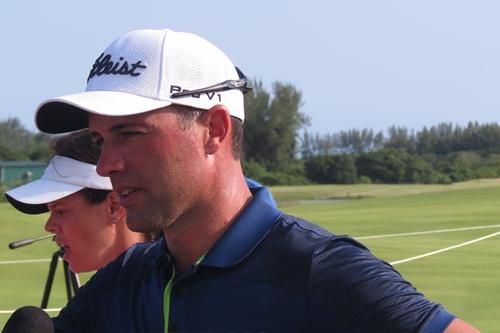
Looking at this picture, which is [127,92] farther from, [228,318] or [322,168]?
[322,168]

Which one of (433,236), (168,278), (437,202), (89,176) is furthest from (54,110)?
(437,202)

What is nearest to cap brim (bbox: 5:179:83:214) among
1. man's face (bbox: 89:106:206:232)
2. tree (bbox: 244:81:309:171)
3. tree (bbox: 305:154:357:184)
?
man's face (bbox: 89:106:206:232)

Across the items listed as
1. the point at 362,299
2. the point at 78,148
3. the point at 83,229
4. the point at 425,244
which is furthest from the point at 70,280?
the point at 425,244

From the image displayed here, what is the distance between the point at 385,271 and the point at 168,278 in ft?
1.94

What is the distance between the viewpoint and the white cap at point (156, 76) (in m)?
2.25

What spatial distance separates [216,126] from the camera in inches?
92.6

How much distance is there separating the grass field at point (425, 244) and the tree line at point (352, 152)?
2.06 metres

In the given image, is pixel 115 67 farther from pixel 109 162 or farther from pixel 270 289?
pixel 270 289

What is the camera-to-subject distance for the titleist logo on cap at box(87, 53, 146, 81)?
229 cm

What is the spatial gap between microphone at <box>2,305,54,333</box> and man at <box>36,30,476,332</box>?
0.21 metres

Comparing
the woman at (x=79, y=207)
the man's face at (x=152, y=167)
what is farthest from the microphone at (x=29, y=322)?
the woman at (x=79, y=207)

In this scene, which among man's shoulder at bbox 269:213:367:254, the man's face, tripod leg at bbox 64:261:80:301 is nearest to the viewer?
man's shoulder at bbox 269:213:367:254

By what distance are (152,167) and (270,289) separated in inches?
15.9

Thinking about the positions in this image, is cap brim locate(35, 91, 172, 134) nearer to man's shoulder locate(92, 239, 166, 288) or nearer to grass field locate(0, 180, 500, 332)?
man's shoulder locate(92, 239, 166, 288)
